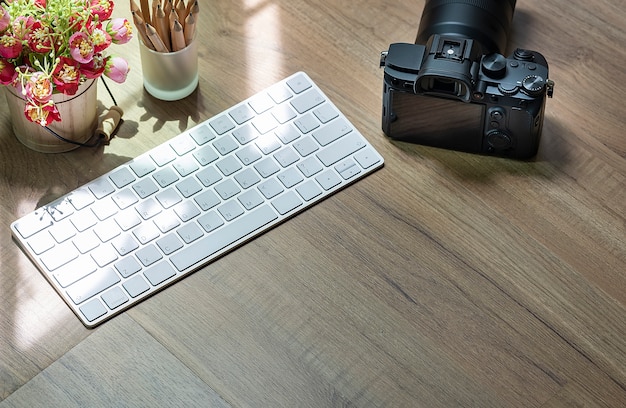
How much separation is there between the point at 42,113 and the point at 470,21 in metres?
0.61

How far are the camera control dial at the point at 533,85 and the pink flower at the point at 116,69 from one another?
54 cm

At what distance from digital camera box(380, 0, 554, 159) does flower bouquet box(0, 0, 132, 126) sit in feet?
1.32

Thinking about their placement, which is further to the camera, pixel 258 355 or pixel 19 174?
pixel 19 174

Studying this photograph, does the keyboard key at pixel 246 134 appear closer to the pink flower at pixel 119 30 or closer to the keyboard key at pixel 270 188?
the keyboard key at pixel 270 188

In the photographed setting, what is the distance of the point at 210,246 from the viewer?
1333 millimetres

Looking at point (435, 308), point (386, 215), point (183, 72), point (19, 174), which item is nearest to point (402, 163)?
point (386, 215)

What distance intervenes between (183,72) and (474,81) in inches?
16.7

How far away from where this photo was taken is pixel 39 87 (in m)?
1.25

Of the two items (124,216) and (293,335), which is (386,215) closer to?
(293,335)

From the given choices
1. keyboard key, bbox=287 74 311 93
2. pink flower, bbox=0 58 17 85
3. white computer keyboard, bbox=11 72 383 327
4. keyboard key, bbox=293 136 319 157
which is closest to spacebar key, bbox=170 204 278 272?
white computer keyboard, bbox=11 72 383 327

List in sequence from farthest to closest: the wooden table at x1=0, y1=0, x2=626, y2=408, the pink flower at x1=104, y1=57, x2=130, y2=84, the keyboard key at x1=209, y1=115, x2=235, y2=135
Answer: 1. the keyboard key at x1=209, y1=115, x2=235, y2=135
2. the pink flower at x1=104, y1=57, x2=130, y2=84
3. the wooden table at x1=0, y1=0, x2=626, y2=408

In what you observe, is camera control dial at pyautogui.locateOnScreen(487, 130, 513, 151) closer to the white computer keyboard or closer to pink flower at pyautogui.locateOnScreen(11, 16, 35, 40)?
the white computer keyboard

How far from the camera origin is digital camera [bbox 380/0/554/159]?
132 cm

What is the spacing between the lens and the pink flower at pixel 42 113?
49.9 inches
